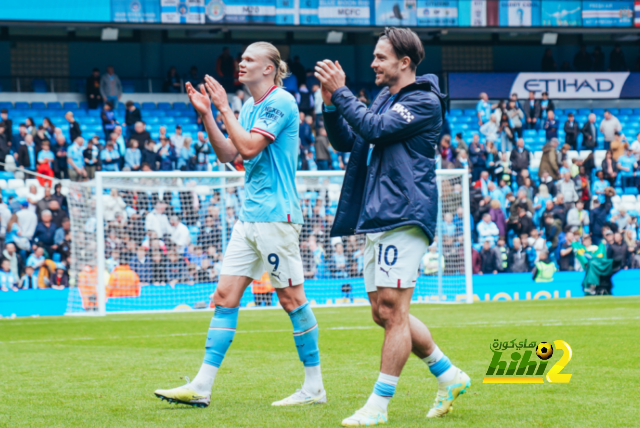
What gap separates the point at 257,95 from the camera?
543cm

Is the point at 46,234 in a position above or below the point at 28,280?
above

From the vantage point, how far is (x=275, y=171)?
5332 millimetres

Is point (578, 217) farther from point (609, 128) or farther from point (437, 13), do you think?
point (437, 13)

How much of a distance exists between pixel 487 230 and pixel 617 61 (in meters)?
13.0

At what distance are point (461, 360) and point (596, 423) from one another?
2752 mm

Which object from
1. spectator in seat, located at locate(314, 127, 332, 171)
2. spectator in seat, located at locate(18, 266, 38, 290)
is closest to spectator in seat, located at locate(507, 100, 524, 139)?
spectator in seat, located at locate(314, 127, 332, 171)

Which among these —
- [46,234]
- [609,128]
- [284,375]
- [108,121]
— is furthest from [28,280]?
[609,128]

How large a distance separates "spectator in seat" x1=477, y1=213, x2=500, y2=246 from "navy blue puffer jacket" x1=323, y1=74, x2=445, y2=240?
1526 cm

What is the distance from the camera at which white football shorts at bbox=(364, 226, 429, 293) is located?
4.56 meters

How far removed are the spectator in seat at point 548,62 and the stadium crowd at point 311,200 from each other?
2.17 meters

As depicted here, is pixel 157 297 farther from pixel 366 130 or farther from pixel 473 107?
pixel 473 107

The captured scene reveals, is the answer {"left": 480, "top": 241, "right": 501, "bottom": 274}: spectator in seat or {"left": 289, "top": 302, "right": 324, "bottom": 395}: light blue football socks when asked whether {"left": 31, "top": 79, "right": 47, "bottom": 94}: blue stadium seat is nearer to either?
{"left": 480, "top": 241, "right": 501, "bottom": 274}: spectator in seat

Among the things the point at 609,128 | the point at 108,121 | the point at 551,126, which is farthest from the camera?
the point at 609,128

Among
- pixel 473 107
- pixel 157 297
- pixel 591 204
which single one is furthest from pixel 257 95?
pixel 473 107
